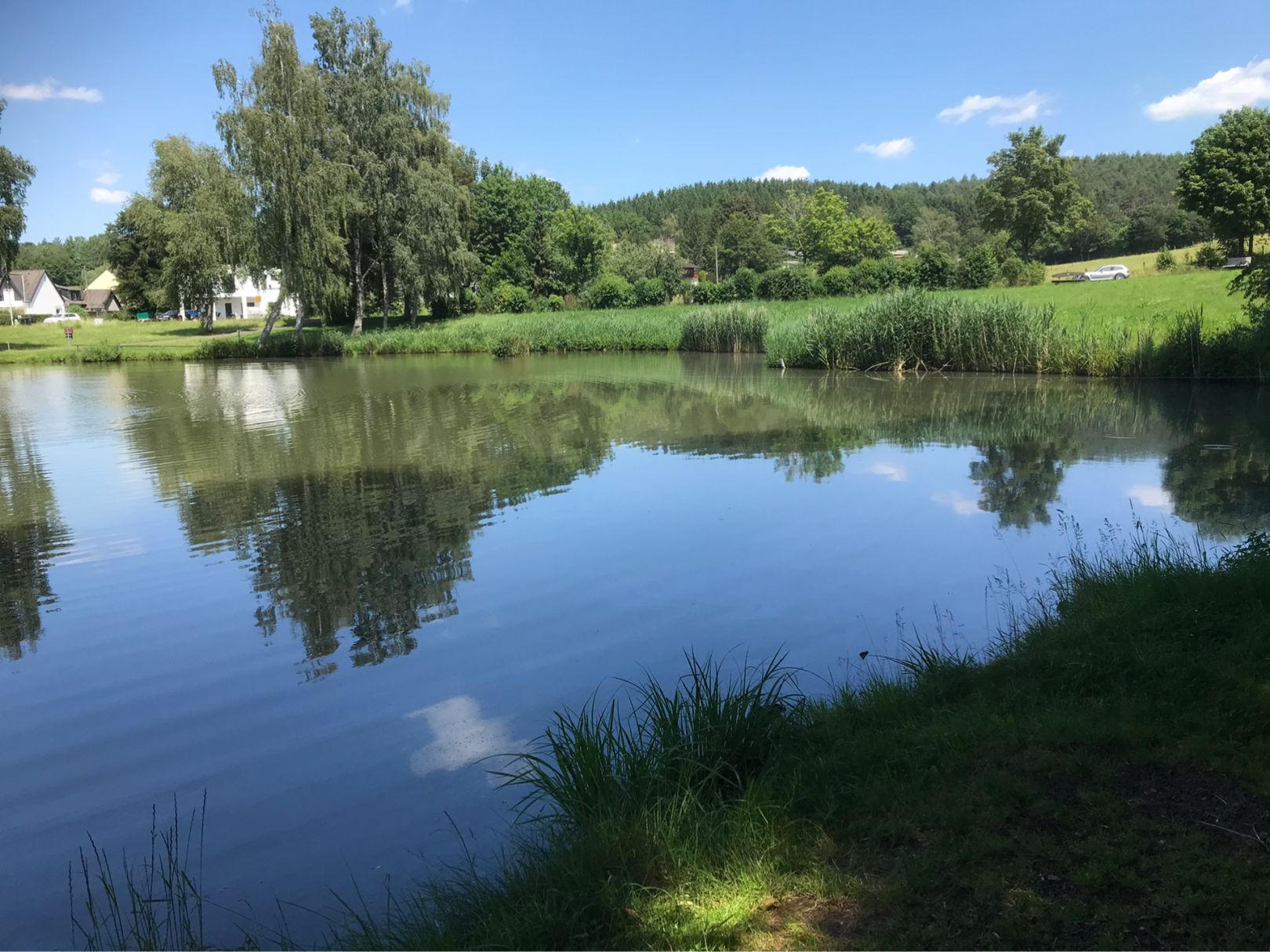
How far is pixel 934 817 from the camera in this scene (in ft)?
10.6

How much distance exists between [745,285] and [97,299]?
233 ft

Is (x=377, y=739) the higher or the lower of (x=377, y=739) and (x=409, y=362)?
the lower

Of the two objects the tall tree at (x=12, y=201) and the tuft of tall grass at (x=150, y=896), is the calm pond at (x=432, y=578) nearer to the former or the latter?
the tuft of tall grass at (x=150, y=896)

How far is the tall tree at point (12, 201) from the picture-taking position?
37.9m

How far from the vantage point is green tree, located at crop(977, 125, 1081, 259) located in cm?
6375

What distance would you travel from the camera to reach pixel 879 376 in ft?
86.6

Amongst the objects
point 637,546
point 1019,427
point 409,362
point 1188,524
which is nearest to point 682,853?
point 637,546

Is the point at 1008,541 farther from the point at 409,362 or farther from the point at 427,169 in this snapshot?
the point at 427,169

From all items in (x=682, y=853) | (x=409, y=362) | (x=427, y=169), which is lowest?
(x=682, y=853)

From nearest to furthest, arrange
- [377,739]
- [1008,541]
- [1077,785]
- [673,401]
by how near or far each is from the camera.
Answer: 1. [1077,785]
2. [377,739]
3. [1008,541]
4. [673,401]

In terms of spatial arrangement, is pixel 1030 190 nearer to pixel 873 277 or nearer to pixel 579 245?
pixel 873 277

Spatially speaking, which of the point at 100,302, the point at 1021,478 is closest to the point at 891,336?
the point at 1021,478

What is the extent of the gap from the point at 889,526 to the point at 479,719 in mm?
5680

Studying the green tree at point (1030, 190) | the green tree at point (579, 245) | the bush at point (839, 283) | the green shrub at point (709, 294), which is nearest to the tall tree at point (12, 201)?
the green tree at point (579, 245)
